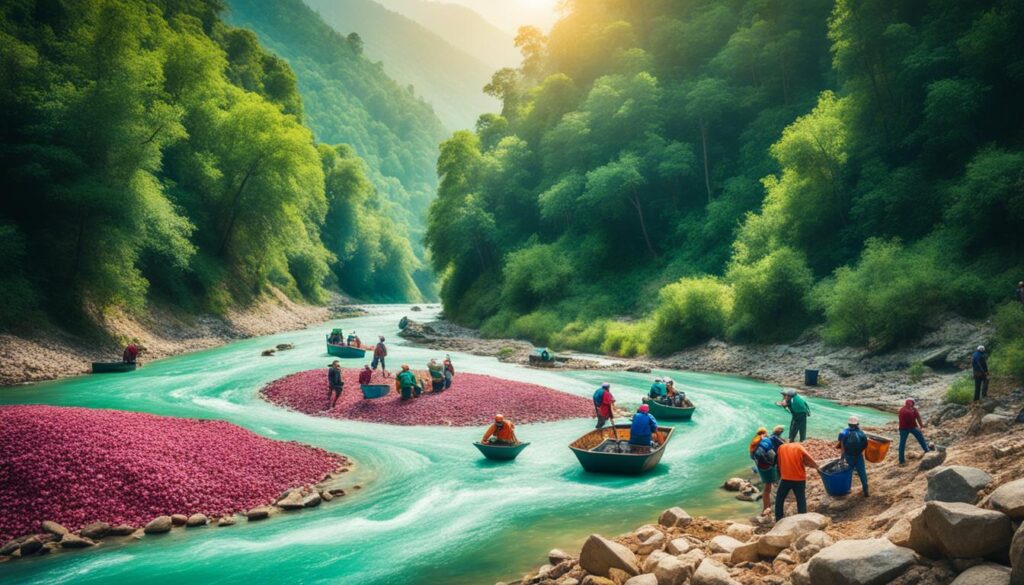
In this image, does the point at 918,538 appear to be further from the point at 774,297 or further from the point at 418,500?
the point at 774,297

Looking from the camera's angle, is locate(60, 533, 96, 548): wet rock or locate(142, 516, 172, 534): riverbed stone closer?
locate(60, 533, 96, 548): wet rock

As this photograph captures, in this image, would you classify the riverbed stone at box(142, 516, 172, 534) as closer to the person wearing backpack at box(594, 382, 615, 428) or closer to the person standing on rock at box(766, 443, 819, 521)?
the person wearing backpack at box(594, 382, 615, 428)

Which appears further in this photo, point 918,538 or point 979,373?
point 979,373

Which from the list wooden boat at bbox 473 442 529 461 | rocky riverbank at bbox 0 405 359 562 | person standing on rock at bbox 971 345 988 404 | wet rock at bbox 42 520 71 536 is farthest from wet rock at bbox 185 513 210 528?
person standing on rock at bbox 971 345 988 404

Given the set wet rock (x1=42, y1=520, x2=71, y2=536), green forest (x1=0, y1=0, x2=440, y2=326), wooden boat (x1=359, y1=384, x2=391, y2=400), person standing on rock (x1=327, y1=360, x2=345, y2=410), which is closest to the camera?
wet rock (x1=42, y1=520, x2=71, y2=536)

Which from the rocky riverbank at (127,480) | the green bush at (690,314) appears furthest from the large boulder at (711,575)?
the green bush at (690,314)

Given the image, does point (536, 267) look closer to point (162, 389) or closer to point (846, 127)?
point (846, 127)

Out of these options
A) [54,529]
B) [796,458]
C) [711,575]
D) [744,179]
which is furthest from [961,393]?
[744,179]
